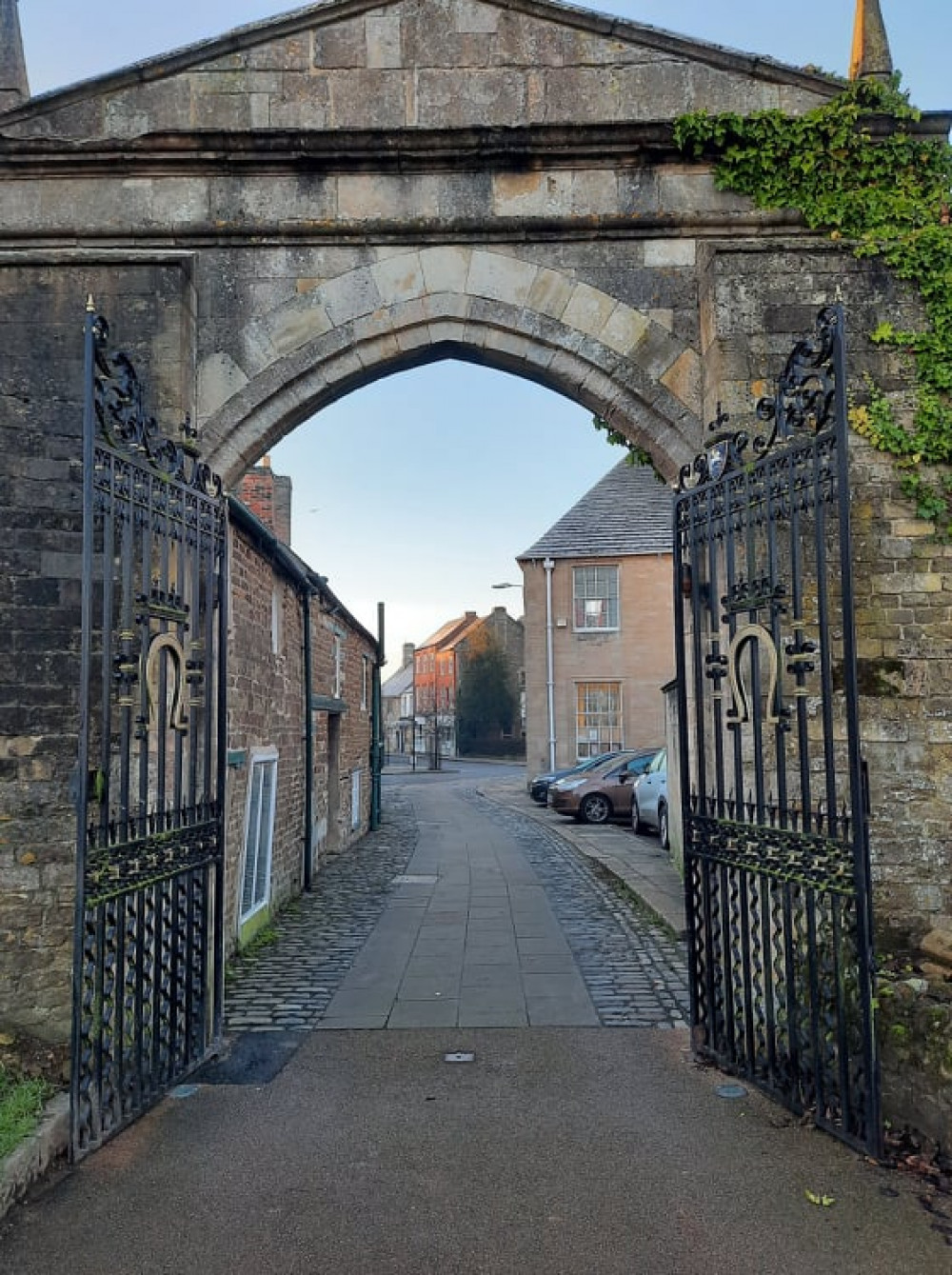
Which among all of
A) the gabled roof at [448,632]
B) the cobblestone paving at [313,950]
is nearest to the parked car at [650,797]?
the cobblestone paving at [313,950]

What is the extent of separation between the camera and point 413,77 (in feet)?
19.5

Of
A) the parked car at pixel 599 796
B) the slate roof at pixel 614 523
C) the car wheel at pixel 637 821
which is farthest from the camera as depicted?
the slate roof at pixel 614 523

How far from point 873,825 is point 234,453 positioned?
4297 mm

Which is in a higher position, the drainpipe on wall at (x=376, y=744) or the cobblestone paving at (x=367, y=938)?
the drainpipe on wall at (x=376, y=744)

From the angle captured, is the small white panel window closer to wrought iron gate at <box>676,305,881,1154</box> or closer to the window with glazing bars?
wrought iron gate at <box>676,305,881,1154</box>

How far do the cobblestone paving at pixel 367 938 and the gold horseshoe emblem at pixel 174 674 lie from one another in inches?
83.4

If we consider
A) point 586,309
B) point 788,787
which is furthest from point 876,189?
point 788,787

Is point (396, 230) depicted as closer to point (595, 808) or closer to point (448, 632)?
point (595, 808)

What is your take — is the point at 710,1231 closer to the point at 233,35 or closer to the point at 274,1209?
the point at 274,1209

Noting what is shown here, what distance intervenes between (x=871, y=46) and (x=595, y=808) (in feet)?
48.7

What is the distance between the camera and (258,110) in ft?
19.4

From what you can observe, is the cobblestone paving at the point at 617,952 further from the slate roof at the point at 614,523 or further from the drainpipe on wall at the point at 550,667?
the slate roof at the point at 614,523

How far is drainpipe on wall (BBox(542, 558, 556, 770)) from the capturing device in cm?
2545

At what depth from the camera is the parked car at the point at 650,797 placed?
1555 cm
